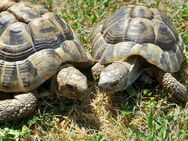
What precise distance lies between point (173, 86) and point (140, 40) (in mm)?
637

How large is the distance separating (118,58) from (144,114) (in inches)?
27.3

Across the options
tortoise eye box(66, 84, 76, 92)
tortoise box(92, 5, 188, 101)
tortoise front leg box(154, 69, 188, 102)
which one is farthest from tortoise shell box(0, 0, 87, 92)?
tortoise front leg box(154, 69, 188, 102)

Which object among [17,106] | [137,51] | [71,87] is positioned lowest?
[17,106]

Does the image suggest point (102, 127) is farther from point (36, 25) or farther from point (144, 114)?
point (36, 25)

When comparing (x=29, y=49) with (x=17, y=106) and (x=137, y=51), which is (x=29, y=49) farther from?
(x=137, y=51)

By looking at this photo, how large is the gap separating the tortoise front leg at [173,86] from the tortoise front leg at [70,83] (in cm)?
95

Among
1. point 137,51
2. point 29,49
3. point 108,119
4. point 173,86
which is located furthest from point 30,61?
point 173,86

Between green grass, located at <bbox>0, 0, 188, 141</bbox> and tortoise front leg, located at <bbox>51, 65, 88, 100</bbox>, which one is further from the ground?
tortoise front leg, located at <bbox>51, 65, 88, 100</bbox>

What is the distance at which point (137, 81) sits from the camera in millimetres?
5480

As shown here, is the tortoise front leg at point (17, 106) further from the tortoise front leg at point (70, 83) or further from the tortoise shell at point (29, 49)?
the tortoise front leg at point (70, 83)

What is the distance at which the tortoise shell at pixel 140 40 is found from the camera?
5.24 m

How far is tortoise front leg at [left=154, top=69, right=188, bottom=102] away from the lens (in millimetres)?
5211

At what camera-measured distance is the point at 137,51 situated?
5.19m

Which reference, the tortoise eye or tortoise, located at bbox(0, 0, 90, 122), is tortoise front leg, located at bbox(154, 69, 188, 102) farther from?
the tortoise eye
